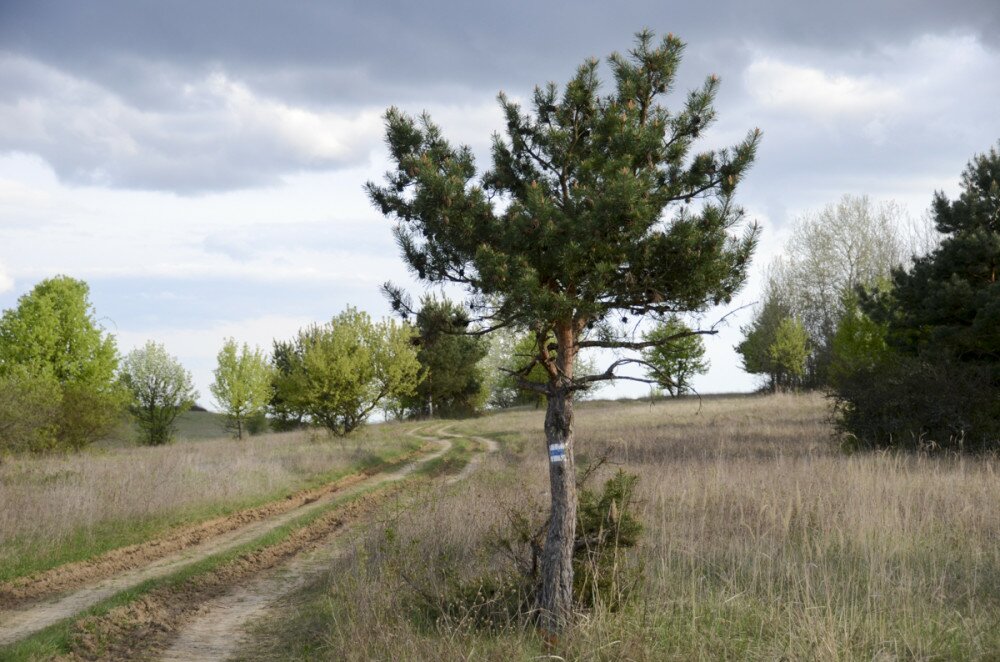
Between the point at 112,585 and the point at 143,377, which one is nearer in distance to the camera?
the point at 112,585

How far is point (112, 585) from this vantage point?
10.4 metres

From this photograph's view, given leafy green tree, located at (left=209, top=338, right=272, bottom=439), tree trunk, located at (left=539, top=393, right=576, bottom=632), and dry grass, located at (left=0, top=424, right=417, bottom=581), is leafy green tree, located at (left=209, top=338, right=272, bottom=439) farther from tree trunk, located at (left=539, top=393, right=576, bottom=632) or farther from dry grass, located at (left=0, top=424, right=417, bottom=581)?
tree trunk, located at (left=539, top=393, right=576, bottom=632)

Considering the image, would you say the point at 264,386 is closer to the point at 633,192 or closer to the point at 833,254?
the point at 833,254

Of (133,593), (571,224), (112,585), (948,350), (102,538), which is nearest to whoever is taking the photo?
(571,224)

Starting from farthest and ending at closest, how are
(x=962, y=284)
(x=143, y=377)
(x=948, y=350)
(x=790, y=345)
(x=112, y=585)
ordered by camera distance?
(x=790, y=345) < (x=143, y=377) < (x=948, y=350) < (x=962, y=284) < (x=112, y=585)

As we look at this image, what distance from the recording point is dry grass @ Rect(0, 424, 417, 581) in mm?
12141

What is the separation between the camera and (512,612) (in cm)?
718

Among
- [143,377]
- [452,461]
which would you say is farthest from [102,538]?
[143,377]

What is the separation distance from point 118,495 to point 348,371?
58.2 feet

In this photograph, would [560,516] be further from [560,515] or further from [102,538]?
[102,538]

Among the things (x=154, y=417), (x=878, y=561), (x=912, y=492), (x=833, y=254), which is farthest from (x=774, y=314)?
(x=878, y=561)

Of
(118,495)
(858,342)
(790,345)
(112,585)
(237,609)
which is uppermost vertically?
(790,345)

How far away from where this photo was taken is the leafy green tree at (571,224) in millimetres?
6656

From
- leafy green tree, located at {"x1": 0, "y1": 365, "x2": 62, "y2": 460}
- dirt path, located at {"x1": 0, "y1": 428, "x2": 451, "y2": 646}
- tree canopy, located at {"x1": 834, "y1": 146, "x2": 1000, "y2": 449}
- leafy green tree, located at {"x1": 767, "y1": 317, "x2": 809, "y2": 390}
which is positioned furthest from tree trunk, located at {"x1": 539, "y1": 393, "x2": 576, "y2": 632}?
leafy green tree, located at {"x1": 767, "y1": 317, "x2": 809, "y2": 390}
